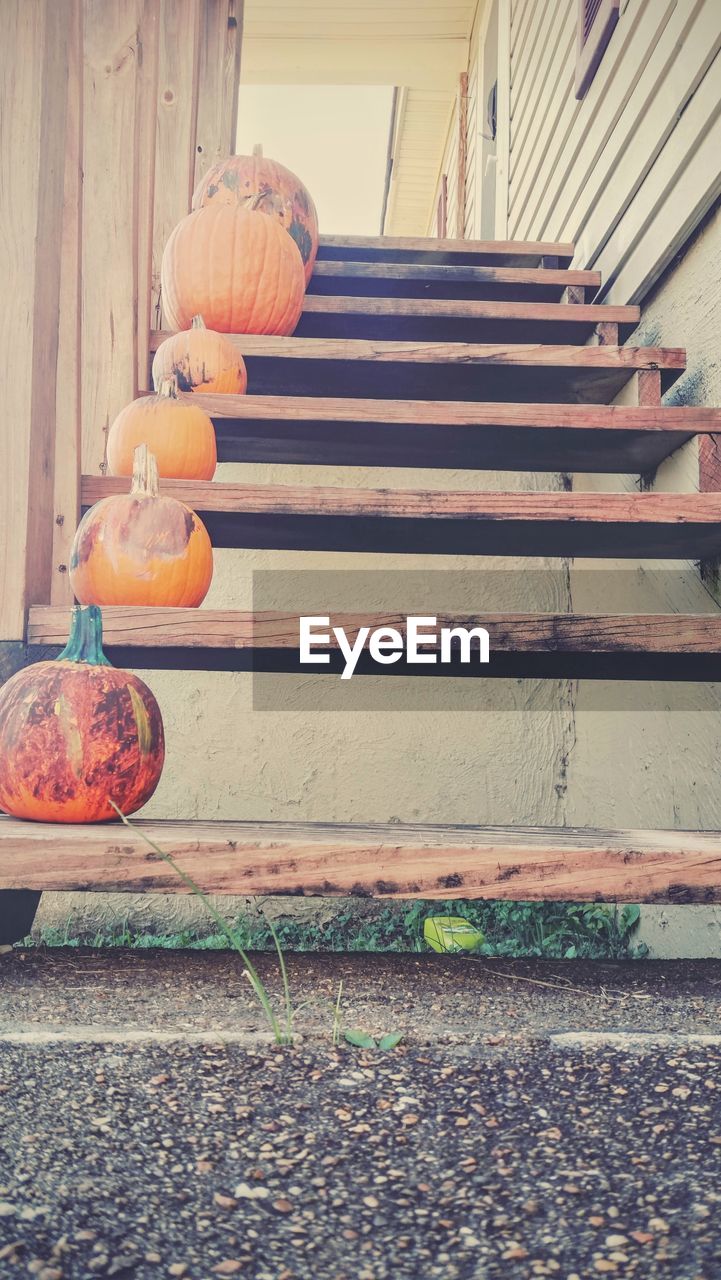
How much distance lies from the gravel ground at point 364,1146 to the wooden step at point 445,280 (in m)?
2.23

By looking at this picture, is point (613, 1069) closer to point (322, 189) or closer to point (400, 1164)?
point (400, 1164)

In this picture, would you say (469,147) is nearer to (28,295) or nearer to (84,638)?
(28,295)

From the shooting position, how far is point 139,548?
156cm

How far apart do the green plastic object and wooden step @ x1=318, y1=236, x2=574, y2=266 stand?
2247 millimetres

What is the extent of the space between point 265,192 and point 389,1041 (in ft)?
8.14

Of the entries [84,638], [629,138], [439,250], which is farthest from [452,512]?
[439,250]

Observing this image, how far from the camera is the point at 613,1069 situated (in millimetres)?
948

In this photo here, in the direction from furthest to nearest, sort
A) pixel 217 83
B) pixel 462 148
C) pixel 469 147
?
pixel 462 148
pixel 469 147
pixel 217 83

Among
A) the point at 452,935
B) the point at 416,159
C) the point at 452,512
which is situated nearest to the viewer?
the point at 452,512

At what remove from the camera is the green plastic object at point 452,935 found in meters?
1.95

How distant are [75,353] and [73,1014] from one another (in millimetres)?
1278

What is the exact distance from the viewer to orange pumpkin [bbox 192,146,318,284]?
9.08 ft

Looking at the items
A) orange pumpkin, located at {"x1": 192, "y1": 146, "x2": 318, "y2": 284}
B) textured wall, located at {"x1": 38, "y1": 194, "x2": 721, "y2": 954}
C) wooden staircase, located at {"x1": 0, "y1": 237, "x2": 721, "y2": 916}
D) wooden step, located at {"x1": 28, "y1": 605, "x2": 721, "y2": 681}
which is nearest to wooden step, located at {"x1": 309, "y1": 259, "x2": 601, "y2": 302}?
wooden staircase, located at {"x1": 0, "y1": 237, "x2": 721, "y2": 916}

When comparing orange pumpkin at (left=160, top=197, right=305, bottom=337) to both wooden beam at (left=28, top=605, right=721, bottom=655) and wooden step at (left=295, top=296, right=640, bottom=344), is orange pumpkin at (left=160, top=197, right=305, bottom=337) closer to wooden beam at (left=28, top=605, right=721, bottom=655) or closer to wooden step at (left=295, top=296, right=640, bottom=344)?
wooden step at (left=295, top=296, right=640, bottom=344)
